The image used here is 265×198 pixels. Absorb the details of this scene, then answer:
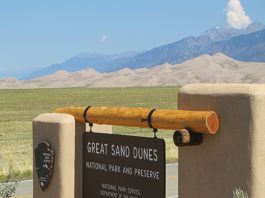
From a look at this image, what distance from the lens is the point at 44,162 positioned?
909cm

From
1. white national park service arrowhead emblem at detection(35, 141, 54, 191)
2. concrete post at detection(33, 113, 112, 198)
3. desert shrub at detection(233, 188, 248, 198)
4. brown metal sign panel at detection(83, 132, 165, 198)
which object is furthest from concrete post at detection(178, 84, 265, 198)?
white national park service arrowhead emblem at detection(35, 141, 54, 191)

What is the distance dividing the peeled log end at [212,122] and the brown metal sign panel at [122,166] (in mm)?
657

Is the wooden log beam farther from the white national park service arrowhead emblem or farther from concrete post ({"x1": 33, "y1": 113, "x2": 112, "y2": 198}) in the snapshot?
the white national park service arrowhead emblem

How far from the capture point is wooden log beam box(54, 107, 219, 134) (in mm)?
7039

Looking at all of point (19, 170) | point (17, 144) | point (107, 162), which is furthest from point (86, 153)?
point (17, 144)

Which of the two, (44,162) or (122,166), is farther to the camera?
(44,162)

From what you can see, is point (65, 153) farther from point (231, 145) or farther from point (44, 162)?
point (231, 145)

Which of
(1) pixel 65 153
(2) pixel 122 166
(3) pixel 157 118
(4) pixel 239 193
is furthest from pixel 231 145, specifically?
(1) pixel 65 153

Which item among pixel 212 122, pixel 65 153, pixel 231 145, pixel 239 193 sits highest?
pixel 212 122

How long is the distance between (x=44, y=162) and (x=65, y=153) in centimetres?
38

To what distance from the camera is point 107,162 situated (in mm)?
8289

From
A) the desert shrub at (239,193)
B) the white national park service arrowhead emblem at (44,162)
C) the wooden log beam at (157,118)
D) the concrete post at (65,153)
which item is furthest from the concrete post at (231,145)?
the white national park service arrowhead emblem at (44,162)

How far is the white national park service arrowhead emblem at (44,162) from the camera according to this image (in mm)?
8984

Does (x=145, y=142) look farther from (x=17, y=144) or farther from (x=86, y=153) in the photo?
(x=17, y=144)
